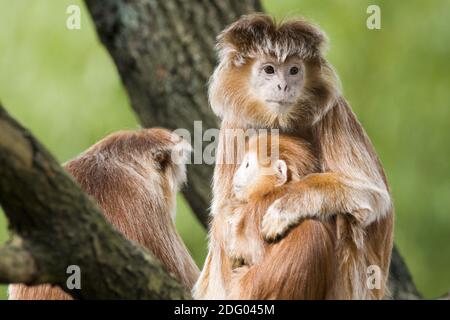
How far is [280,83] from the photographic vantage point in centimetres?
396

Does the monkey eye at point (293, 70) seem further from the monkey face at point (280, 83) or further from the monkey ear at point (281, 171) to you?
the monkey ear at point (281, 171)

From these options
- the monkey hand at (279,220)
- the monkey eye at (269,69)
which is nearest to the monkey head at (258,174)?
the monkey hand at (279,220)

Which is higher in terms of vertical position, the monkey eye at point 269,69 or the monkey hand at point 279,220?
the monkey eye at point 269,69

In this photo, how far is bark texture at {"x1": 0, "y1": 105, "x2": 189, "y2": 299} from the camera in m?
2.87

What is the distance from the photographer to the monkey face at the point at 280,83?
12.9 feet

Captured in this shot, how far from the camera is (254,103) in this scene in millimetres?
4074

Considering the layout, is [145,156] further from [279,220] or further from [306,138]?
[279,220]

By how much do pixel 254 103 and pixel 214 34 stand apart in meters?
2.01

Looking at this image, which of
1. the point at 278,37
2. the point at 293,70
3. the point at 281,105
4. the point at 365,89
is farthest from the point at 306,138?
the point at 365,89

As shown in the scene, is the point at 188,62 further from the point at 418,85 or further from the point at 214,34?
Answer: the point at 418,85

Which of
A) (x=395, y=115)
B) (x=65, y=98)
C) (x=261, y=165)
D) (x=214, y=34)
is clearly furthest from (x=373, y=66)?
(x=261, y=165)

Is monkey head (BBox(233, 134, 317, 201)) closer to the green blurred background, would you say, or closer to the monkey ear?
the monkey ear

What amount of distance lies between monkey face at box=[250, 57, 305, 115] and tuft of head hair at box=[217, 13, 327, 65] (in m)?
0.04

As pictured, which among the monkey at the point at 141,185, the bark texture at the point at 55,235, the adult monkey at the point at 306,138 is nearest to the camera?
the bark texture at the point at 55,235
